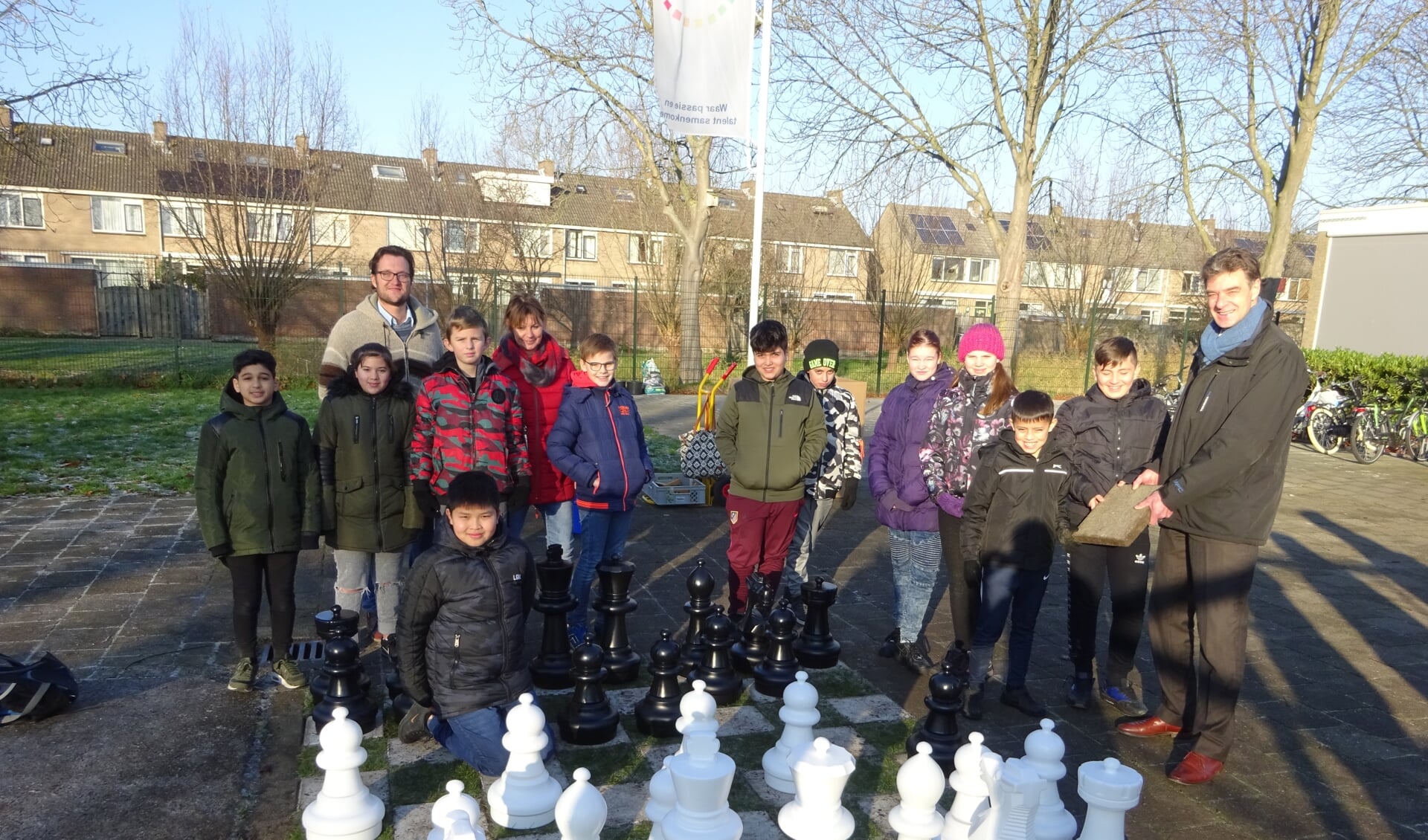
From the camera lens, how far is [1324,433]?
12.6 meters

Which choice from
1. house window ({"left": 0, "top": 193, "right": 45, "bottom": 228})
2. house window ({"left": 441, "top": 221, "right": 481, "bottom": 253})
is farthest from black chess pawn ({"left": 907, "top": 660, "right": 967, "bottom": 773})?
house window ({"left": 0, "top": 193, "right": 45, "bottom": 228})

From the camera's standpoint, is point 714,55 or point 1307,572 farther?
point 714,55

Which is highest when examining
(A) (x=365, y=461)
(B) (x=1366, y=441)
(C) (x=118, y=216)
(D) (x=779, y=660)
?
(C) (x=118, y=216)

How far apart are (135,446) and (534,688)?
25.6 ft

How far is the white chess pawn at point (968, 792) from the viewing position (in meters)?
2.66

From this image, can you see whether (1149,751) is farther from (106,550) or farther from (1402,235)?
(1402,235)

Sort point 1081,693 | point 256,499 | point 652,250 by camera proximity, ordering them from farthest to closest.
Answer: point 652,250 < point 1081,693 < point 256,499

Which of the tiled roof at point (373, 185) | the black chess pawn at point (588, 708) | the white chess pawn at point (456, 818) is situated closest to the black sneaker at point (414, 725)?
the black chess pawn at point (588, 708)

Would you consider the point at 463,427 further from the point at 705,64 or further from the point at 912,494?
the point at 705,64

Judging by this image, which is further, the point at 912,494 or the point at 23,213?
the point at 23,213

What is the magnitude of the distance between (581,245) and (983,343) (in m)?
35.7

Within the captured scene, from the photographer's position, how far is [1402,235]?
48.4 feet

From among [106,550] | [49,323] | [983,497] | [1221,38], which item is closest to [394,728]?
[983,497]

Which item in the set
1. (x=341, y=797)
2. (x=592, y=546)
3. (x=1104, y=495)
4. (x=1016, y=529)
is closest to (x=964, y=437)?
(x=1016, y=529)
